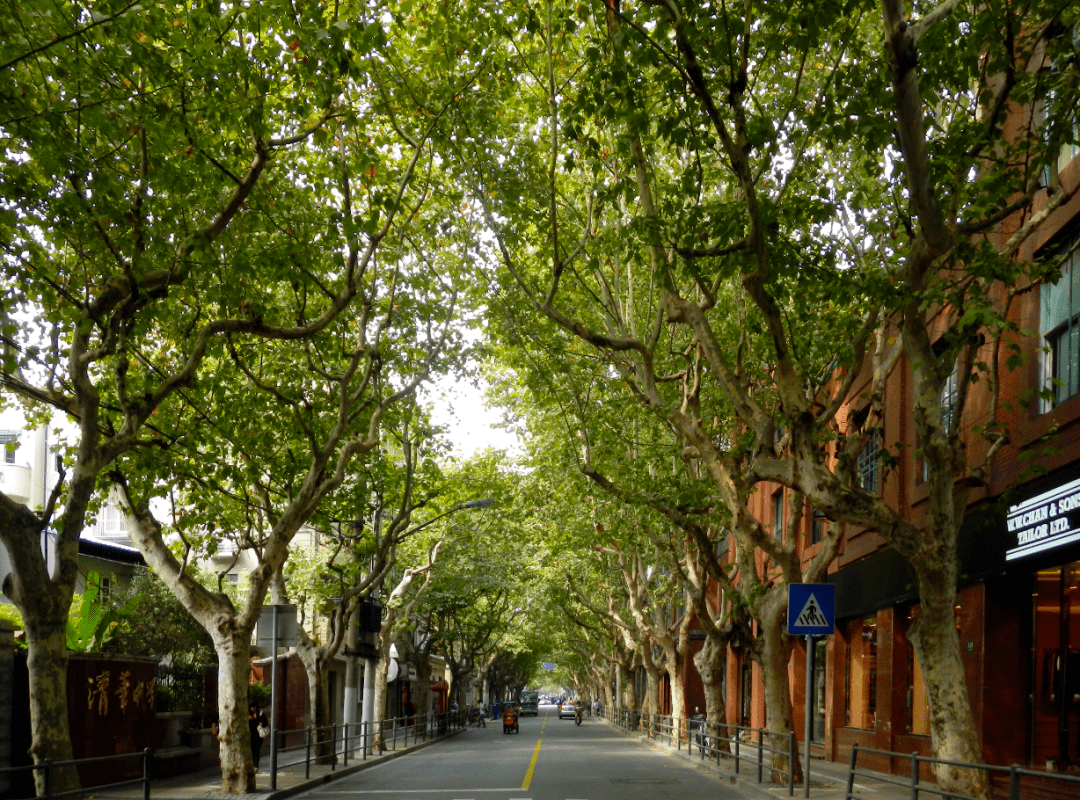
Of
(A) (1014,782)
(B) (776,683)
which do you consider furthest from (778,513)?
(A) (1014,782)

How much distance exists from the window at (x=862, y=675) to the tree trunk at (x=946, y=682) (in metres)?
11.9

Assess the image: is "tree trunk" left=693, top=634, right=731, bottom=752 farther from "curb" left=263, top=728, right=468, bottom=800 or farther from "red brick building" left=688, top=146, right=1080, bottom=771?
"curb" left=263, top=728, right=468, bottom=800

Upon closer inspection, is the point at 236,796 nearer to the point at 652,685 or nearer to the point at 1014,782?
the point at 1014,782

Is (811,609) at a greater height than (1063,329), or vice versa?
(1063,329)

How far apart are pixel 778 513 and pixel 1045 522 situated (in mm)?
20460

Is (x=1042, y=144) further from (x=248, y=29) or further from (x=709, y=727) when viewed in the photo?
(x=709, y=727)

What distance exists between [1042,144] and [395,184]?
1046cm

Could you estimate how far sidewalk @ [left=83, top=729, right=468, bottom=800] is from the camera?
55.6ft

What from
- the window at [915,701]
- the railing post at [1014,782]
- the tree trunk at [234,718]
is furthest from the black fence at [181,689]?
the railing post at [1014,782]

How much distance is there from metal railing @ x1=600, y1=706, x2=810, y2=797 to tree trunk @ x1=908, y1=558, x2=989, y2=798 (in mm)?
5596

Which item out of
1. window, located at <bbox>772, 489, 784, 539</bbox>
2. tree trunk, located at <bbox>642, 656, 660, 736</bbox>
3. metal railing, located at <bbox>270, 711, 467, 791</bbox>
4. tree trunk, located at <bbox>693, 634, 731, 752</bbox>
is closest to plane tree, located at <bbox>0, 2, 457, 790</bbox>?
metal railing, located at <bbox>270, 711, 467, 791</bbox>

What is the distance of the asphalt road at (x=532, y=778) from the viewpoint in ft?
60.8

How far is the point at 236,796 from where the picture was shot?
674 inches

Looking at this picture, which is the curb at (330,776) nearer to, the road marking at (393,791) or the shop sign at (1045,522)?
the road marking at (393,791)
